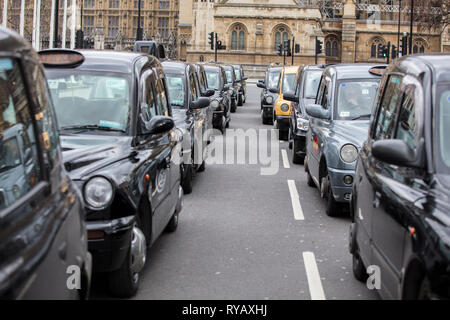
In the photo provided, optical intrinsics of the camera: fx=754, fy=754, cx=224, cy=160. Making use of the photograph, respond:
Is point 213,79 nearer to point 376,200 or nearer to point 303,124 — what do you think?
point 303,124

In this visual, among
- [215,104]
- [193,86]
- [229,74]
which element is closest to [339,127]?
[193,86]

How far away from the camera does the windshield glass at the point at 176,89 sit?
1218 cm

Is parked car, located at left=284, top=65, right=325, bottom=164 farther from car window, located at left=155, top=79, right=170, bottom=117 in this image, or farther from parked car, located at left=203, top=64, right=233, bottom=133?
car window, located at left=155, top=79, right=170, bottom=117

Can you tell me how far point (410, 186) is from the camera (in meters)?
4.34

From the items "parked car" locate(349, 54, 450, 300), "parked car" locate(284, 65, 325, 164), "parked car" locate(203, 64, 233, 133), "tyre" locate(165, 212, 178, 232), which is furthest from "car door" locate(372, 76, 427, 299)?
"parked car" locate(203, 64, 233, 133)

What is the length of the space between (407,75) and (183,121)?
616 cm

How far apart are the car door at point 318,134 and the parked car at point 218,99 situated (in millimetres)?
6049

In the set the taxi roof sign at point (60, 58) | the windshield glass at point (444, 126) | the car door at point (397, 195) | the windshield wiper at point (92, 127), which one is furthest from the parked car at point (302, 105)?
the windshield glass at point (444, 126)

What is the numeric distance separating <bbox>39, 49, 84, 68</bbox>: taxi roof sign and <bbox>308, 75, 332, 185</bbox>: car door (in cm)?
387

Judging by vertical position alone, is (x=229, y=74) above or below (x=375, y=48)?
below

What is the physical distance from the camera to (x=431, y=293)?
3.42 metres

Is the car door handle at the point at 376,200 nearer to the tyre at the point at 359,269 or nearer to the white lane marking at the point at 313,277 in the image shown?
the white lane marking at the point at 313,277

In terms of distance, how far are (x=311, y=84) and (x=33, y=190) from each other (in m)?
13.7

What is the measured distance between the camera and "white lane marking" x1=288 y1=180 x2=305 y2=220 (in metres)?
9.52
